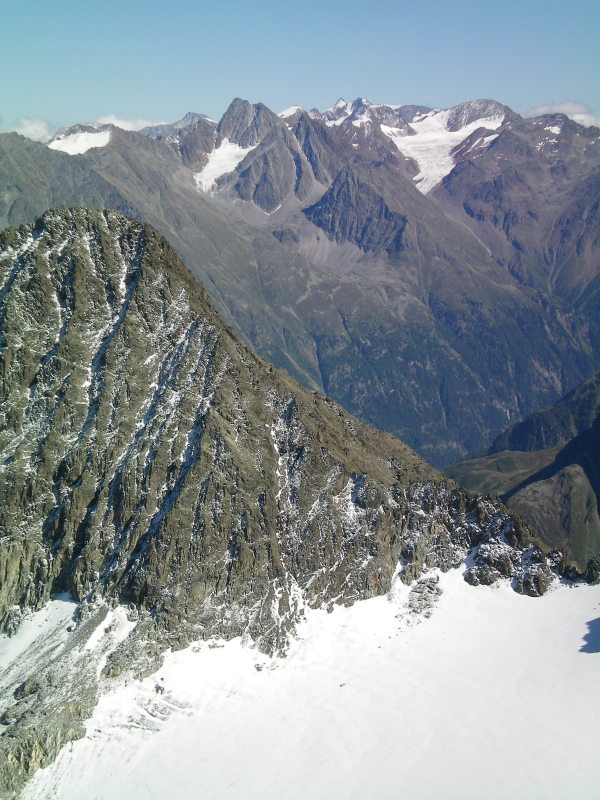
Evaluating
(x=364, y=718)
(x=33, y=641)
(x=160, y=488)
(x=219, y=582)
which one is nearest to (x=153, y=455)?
(x=160, y=488)

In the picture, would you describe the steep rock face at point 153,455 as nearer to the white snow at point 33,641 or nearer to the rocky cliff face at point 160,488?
the rocky cliff face at point 160,488

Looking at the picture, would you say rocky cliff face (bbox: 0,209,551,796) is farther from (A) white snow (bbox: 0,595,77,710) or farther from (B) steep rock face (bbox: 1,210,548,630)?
(A) white snow (bbox: 0,595,77,710)

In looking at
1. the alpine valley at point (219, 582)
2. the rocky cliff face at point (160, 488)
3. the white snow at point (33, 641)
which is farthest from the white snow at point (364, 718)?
the white snow at point (33, 641)

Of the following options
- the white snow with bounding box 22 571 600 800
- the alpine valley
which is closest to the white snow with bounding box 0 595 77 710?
the alpine valley

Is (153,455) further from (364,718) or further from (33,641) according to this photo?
(364,718)

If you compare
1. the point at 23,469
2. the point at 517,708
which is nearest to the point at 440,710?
the point at 517,708

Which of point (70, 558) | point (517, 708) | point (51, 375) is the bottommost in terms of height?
point (517, 708)

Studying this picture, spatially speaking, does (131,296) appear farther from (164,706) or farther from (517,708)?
(517,708)
